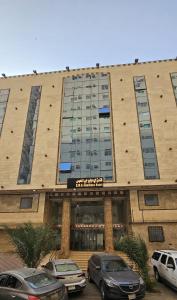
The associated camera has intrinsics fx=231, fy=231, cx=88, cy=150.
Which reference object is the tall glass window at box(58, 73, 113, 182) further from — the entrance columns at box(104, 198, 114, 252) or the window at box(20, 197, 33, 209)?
the window at box(20, 197, 33, 209)

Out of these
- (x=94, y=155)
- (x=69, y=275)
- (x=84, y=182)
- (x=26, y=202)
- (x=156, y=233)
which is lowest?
(x=69, y=275)

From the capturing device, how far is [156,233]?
2688 cm

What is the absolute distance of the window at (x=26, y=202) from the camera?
30.1m

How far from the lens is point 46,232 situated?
1620 cm

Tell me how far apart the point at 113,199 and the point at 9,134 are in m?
18.5

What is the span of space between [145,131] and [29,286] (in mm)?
28397

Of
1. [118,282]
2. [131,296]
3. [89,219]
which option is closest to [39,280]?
[118,282]

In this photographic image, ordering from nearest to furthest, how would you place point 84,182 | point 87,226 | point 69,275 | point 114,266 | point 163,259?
point 69,275, point 114,266, point 163,259, point 84,182, point 87,226

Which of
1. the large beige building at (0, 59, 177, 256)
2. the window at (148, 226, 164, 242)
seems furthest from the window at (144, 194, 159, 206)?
the window at (148, 226, 164, 242)

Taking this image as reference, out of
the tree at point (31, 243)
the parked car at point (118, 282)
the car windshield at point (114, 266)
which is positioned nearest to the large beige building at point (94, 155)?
the tree at point (31, 243)

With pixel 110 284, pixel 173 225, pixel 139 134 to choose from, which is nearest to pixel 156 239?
pixel 173 225

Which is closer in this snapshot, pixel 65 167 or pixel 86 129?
pixel 65 167

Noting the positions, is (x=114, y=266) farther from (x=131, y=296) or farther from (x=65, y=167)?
(x=65, y=167)

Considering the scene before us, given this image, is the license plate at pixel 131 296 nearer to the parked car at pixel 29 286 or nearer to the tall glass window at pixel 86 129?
the parked car at pixel 29 286
